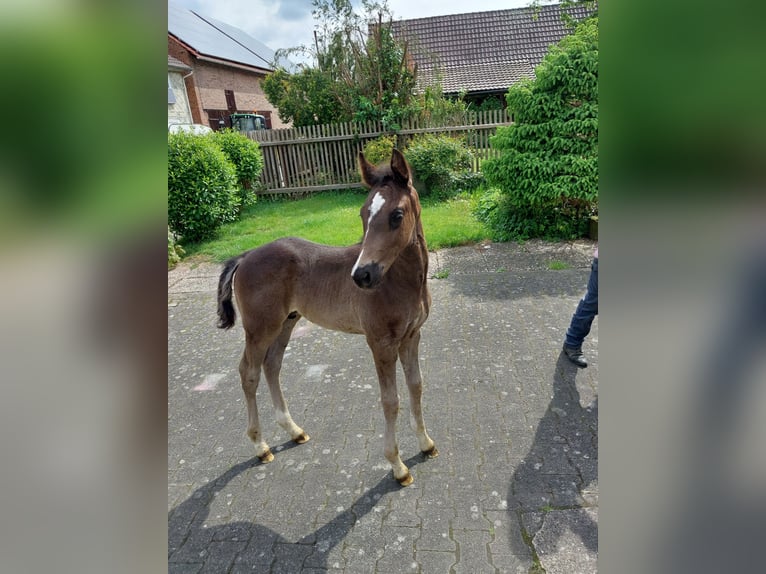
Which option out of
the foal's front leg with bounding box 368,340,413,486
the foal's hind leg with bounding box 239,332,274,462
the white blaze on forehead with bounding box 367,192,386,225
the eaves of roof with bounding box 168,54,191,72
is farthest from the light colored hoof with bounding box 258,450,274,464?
the eaves of roof with bounding box 168,54,191,72

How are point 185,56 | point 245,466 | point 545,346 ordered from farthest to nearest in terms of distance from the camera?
point 185,56 < point 545,346 < point 245,466

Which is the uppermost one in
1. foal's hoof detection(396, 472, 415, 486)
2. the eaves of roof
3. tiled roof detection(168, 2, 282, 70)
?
tiled roof detection(168, 2, 282, 70)

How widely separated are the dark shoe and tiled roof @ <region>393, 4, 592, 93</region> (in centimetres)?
1519

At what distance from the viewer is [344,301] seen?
112 inches

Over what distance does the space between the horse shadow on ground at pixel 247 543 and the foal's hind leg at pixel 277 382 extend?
0.70 m

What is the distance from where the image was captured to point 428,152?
999 cm

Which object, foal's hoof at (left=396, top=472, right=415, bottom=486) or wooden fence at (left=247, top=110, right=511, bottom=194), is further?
wooden fence at (left=247, top=110, right=511, bottom=194)

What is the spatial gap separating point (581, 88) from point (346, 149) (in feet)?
22.2

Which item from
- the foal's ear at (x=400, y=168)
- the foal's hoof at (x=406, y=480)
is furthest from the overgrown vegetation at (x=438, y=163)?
the foal's hoof at (x=406, y=480)

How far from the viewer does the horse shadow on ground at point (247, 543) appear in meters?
2.31

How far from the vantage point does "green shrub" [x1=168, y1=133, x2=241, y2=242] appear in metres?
8.24

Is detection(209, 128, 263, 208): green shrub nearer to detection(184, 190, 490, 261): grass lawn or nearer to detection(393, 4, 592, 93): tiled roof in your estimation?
detection(184, 190, 490, 261): grass lawn
